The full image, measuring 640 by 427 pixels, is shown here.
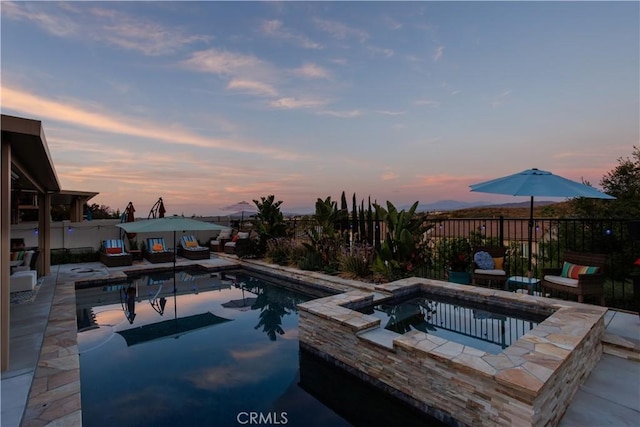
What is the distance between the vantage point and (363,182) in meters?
13.8

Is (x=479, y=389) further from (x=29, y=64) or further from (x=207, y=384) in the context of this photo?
(x=29, y=64)

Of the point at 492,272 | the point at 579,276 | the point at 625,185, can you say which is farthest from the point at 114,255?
the point at 625,185

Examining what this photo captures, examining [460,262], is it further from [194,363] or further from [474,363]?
[194,363]

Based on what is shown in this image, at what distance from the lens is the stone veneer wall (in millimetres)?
2668

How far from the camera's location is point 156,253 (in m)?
11.8

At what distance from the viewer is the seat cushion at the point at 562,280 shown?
17.4 ft

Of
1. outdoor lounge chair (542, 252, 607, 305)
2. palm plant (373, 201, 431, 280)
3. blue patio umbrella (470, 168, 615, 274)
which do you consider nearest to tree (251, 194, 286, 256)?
palm plant (373, 201, 431, 280)

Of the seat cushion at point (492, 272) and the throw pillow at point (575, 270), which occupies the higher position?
the throw pillow at point (575, 270)

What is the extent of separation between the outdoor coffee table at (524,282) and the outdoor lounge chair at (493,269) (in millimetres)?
110

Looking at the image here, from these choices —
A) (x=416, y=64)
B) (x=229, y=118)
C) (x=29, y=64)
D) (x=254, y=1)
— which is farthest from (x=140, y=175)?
(x=416, y=64)

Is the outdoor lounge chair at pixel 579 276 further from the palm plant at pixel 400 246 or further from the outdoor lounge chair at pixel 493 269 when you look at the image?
the palm plant at pixel 400 246

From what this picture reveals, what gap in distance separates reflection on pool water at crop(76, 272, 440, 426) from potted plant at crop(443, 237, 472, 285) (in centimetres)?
376

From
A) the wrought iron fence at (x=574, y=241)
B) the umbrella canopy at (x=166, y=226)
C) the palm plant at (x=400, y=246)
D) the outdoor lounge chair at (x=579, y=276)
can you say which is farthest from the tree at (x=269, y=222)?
the outdoor lounge chair at (x=579, y=276)

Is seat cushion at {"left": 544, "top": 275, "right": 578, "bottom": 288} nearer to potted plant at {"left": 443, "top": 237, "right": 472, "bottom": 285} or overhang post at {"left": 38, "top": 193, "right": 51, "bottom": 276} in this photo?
potted plant at {"left": 443, "top": 237, "right": 472, "bottom": 285}
